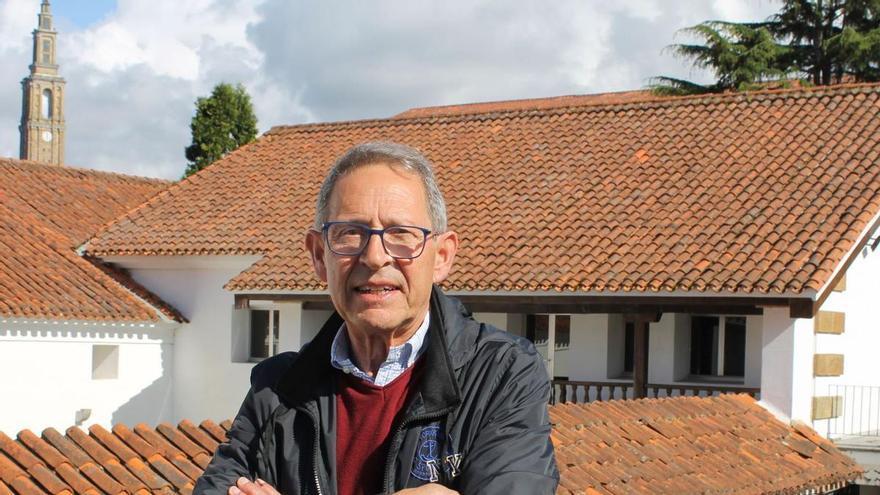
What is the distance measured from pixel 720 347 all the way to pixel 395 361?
53.3 feet

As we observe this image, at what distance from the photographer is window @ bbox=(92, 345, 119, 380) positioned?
71.0 ft

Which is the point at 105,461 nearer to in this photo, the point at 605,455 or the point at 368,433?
the point at 605,455

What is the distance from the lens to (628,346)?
19469 millimetres

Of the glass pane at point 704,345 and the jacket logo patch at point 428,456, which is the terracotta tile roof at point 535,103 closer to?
the glass pane at point 704,345

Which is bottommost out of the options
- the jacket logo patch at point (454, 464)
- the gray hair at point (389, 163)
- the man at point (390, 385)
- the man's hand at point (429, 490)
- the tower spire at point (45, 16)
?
the man's hand at point (429, 490)

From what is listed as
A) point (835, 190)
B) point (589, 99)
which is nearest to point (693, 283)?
point (835, 190)

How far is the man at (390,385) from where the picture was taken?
2.72 m

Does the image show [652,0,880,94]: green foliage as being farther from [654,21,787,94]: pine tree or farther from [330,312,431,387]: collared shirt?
[330,312,431,387]: collared shirt

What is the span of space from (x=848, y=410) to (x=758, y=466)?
7.05 meters

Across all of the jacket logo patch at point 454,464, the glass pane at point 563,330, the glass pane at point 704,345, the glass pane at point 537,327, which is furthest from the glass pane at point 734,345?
the jacket logo patch at point 454,464

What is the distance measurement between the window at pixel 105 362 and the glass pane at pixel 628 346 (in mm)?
8413

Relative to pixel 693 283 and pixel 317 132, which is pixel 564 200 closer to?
pixel 693 283

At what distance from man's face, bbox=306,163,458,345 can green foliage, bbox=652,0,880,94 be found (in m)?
31.6

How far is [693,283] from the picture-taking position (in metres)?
16.4
